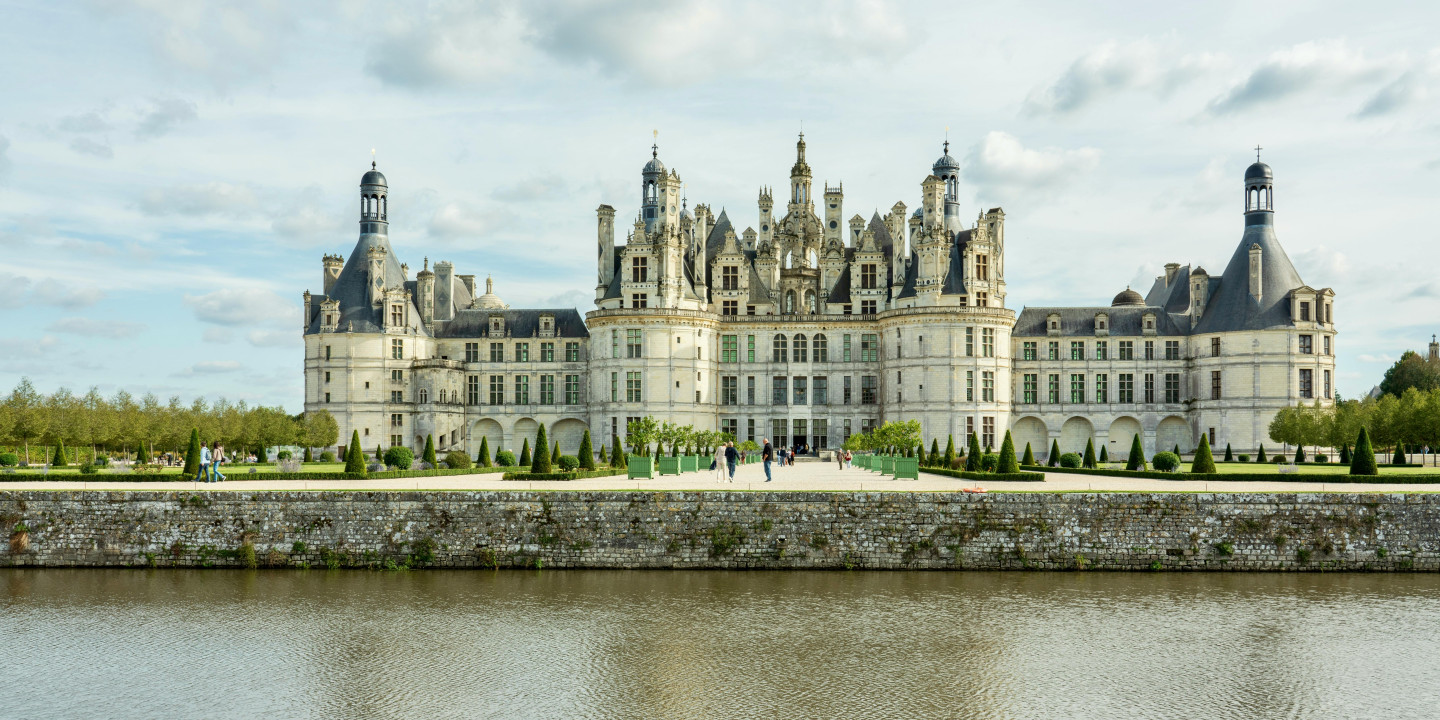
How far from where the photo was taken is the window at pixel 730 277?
72.7 m

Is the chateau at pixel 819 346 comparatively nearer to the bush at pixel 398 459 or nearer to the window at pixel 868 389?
the window at pixel 868 389

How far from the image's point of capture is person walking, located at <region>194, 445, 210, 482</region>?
36781mm

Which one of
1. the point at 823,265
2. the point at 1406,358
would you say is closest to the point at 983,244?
the point at 823,265

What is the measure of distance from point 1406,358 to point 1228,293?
95.4 feet

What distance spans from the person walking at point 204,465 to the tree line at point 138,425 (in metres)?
20.1

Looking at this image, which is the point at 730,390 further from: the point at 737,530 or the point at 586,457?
the point at 737,530

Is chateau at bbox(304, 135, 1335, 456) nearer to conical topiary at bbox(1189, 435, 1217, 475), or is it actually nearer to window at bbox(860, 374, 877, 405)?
window at bbox(860, 374, 877, 405)

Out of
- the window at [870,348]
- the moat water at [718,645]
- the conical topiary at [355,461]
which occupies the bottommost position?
the moat water at [718,645]

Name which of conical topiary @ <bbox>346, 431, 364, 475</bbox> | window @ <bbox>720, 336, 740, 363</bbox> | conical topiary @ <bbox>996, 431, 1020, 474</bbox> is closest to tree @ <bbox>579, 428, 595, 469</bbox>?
conical topiary @ <bbox>346, 431, 364, 475</bbox>

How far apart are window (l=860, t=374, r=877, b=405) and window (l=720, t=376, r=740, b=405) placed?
26.1 feet

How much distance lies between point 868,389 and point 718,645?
50.6 meters

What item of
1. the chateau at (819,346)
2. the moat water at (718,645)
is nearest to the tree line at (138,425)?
the chateau at (819,346)

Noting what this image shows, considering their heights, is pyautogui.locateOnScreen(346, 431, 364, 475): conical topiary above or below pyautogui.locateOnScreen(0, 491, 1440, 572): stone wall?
above

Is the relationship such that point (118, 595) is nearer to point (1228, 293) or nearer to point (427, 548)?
point (427, 548)
